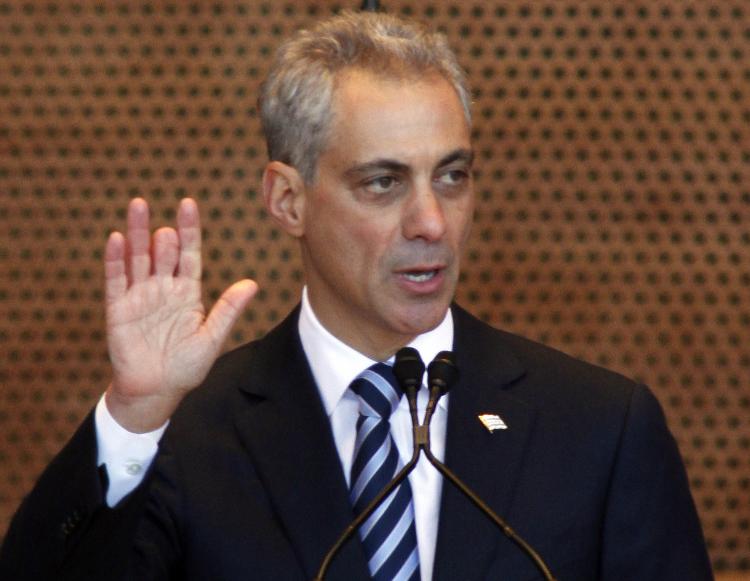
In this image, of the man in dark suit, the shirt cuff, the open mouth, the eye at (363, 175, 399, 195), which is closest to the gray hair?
the man in dark suit

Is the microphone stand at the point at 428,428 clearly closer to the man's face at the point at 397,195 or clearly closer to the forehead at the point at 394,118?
the man's face at the point at 397,195

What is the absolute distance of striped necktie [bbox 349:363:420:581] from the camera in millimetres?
2654

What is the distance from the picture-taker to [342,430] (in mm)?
2838

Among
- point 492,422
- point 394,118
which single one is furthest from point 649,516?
point 394,118

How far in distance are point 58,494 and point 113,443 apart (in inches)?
4.7

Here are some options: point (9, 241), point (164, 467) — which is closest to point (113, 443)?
point (164, 467)

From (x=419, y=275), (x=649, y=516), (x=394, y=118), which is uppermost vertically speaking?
(x=394, y=118)

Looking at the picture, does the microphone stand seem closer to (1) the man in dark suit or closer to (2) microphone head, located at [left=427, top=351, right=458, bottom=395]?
(2) microphone head, located at [left=427, top=351, right=458, bottom=395]

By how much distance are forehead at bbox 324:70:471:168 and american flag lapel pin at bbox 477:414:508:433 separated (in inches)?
19.1

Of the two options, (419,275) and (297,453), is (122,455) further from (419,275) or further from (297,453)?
(419,275)

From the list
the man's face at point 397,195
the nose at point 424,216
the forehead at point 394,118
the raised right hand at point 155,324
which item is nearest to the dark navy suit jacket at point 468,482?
the raised right hand at point 155,324

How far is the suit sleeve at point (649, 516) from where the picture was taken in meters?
2.72

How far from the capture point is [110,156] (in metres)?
4.38

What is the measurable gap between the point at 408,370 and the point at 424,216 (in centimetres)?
39
